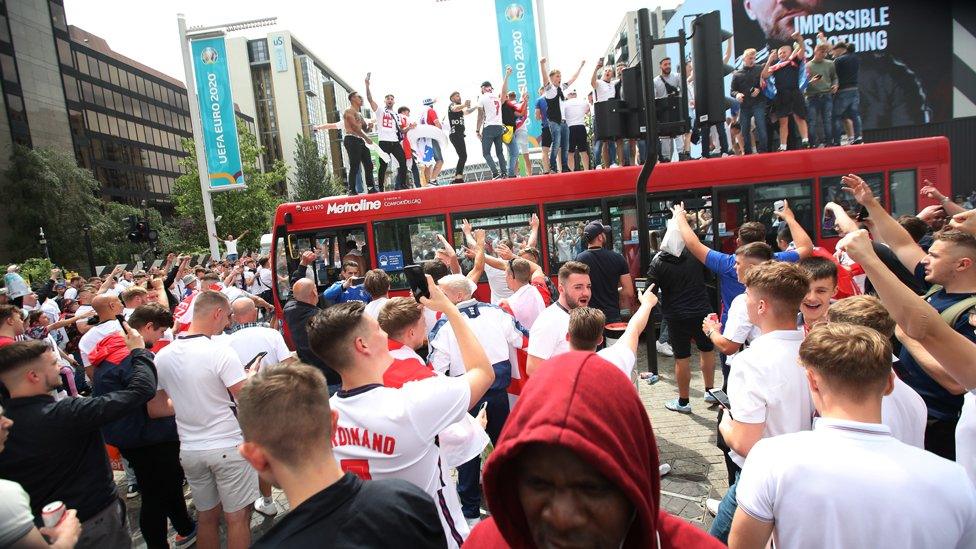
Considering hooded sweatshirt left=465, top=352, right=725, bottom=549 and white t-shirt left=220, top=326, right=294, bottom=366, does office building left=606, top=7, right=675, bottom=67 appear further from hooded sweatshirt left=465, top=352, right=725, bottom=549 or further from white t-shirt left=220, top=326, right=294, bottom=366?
hooded sweatshirt left=465, top=352, right=725, bottom=549

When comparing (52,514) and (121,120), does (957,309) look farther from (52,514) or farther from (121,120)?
(121,120)

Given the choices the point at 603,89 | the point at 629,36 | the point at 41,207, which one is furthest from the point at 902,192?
the point at 41,207

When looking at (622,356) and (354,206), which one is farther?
(354,206)

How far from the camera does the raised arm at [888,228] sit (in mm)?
3213

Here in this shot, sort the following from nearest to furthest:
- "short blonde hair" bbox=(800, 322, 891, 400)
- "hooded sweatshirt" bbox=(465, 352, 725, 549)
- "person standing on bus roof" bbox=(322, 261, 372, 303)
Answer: "hooded sweatshirt" bbox=(465, 352, 725, 549), "short blonde hair" bbox=(800, 322, 891, 400), "person standing on bus roof" bbox=(322, 261, 372, 303)

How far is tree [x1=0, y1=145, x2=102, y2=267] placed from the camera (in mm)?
35344

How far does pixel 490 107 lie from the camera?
10.7 meters

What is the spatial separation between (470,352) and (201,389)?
211cm

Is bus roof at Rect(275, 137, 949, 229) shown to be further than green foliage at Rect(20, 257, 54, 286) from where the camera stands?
No

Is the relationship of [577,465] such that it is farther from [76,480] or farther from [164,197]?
[164,197]

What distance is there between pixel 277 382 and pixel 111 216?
168 ft

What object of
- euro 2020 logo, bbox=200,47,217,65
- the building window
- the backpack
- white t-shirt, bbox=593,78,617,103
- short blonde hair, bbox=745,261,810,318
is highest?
the building window

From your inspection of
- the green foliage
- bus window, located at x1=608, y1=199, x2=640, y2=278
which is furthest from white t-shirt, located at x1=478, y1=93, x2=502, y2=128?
the green foliage

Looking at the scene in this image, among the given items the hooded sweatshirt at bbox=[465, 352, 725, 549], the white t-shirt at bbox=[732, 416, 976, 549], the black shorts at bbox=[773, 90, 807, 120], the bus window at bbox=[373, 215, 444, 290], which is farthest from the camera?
the black shorts at bbox=[773, 90, 807, 120]
